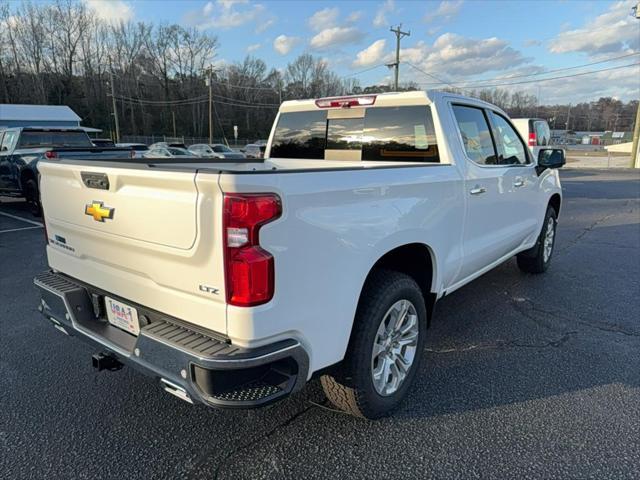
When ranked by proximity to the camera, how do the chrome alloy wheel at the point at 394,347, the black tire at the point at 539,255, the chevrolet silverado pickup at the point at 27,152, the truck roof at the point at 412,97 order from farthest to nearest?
the chevrolet silverado pickup at the point at 27,152, the black tire at the point at 539,255, the truck roof at the point at 412,97, the chrome alloy wheel at the point at 394,347

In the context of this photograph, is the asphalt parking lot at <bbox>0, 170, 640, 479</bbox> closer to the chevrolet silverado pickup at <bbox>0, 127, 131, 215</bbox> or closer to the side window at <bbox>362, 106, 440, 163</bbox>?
the side window at <bbox>362, 106, 440, 163</bbox>

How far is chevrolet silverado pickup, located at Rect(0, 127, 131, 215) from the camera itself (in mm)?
9875

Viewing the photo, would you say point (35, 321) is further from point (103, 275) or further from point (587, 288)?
point (587, 288)

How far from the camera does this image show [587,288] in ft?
17.0

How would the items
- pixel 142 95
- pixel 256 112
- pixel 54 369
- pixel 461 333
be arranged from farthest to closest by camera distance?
pixel 256 112, pixel 142 95, pixel 461 333, pixel 54 369

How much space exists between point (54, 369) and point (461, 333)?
3245 millimetres

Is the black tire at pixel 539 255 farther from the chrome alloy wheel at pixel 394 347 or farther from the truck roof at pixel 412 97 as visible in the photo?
the chrome alloy wheel at pixel 394 347

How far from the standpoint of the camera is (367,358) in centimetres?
Result: 246

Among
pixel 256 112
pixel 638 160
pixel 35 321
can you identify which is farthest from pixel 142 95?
pixel 35 321

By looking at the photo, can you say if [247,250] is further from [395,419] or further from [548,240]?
[548,240]

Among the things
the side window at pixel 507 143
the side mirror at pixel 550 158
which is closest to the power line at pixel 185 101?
the side window at pixel 507 143

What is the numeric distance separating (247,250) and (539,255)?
4.66 metres

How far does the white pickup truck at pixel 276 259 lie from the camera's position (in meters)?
1.87

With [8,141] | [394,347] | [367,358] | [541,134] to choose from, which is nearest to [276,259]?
[367,358]
